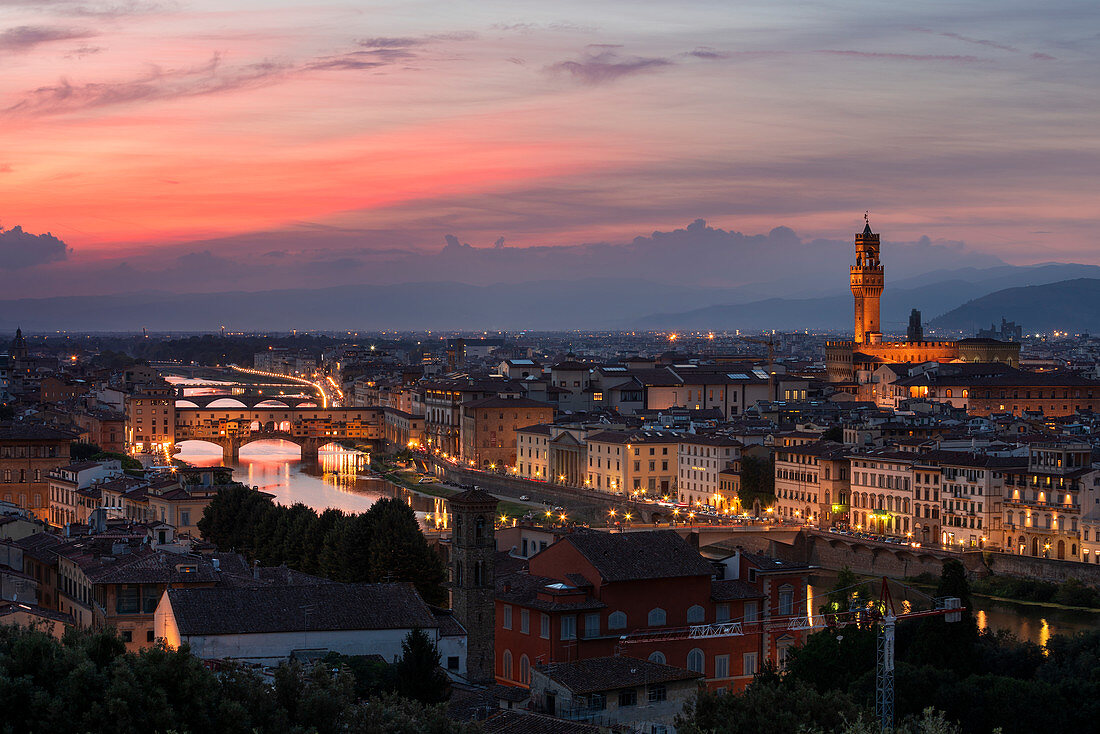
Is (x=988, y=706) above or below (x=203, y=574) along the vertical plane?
below

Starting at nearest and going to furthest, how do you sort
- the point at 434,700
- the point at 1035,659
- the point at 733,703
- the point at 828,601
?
the point at 733,703 < the point at 434,700 < the point at 1035,659 < the point at 828,601

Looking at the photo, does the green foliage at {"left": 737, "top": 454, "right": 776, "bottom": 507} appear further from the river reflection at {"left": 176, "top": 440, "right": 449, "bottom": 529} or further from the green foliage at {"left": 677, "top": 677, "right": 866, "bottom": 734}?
the green foliage at {"left": 677, "top": 677, "right": 866, "bottom": 734}

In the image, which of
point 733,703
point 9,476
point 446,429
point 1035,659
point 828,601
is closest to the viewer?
point 733,703

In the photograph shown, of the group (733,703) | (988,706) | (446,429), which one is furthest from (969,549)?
(446,429)

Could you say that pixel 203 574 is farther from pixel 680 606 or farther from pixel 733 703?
pixel 733 703

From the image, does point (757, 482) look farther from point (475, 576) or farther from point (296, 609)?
point (296, 609)

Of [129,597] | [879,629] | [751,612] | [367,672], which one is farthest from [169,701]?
[751,612]

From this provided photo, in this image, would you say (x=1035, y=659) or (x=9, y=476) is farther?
(x=9, y=476)
